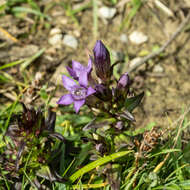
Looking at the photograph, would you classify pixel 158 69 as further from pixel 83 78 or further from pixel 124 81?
pixel 83 78

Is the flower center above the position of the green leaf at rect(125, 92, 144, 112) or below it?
above

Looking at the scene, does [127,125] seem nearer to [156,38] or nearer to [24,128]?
[24,128]

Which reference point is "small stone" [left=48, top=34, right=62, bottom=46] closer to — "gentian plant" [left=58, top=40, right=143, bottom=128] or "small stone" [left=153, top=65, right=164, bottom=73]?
"small stone" [left=153, top=65, right=164, bottom=73]

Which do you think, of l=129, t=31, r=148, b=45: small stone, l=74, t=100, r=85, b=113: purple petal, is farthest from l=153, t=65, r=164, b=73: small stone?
l=74, t=100, r=85, b=113: purple petal

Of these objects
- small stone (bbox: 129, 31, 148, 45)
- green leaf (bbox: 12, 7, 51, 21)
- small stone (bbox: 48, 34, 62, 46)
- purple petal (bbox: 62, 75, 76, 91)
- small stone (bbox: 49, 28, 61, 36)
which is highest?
purple petal (bbox: 62, 75, 76, 91)

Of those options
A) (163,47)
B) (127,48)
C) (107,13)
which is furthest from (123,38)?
(163,47)

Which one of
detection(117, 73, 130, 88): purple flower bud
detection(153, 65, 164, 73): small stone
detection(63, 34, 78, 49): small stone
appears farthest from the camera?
detection(63, 34, 78, 49): small stone
